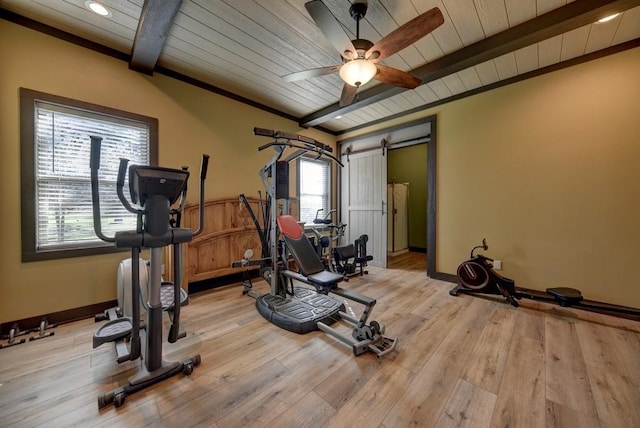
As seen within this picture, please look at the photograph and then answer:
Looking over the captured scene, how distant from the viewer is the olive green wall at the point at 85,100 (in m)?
2.03

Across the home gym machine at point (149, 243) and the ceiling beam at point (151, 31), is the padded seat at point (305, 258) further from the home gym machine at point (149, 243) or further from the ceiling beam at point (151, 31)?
the ceiling beam at point (151, 31)

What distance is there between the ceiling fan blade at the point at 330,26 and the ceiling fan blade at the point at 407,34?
0.18 meters

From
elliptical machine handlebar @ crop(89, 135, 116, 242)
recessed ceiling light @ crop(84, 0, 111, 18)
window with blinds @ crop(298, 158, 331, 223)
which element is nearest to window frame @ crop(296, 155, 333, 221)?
window with blinds @ crop(298, 158, 331, 223)

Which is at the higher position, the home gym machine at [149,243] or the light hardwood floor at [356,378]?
the home gym machine at [149,243]

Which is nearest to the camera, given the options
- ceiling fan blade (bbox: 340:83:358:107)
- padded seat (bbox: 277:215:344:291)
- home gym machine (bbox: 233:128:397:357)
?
home gym machine (bbox: 233:128:397:357)

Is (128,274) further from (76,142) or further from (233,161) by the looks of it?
(233,161)

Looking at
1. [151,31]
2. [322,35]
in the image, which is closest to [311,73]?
[322,35]

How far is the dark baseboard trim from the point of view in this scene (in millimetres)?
2032

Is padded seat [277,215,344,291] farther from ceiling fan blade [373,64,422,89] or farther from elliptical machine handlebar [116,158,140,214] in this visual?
ceiling fan blade [373,64,422,89]

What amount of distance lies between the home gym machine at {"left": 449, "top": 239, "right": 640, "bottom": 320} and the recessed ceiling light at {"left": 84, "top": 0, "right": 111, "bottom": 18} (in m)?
4.56

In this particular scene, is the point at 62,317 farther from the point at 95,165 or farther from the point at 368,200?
the point at 368,200

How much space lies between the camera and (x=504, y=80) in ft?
10.1

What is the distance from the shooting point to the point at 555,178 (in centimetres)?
279

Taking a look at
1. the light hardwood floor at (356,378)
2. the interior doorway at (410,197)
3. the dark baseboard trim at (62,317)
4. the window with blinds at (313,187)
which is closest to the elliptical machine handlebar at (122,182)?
the light hardwood floor at (356,378)
